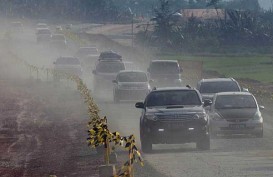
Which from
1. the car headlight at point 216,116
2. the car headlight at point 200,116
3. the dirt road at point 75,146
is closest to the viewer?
the dirt road at point 75,146

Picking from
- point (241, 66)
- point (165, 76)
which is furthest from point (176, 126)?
point (241, 66)

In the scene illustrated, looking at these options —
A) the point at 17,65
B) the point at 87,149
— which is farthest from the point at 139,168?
the point at 17,65

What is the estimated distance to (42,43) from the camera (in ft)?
407

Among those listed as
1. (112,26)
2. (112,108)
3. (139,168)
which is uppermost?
(139,168)

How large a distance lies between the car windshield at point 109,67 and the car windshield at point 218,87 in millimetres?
21408

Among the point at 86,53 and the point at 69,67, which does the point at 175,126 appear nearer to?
the point at 69,67

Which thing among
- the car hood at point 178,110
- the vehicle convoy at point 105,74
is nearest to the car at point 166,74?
the vehicle convoy at point 105,74

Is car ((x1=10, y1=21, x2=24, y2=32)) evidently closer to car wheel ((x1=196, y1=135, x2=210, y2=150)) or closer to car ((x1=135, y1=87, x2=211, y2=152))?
car ((x1=135, y1=87, x2=211, y2=152))

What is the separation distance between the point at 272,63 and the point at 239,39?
29.4m

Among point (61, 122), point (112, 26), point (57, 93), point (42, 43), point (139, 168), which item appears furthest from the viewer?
point (112, 26)

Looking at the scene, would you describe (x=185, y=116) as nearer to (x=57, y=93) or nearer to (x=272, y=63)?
(x=57, y=93)

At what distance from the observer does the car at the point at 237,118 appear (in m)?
35.5

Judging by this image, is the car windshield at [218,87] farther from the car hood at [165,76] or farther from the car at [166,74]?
the car hood at [165,76]

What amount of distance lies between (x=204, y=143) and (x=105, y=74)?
3365 cm
